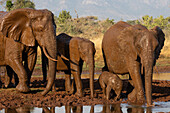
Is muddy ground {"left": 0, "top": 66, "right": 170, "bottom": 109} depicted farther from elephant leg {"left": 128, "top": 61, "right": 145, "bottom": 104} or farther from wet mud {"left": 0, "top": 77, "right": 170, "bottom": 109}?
elephant leg {"left": 128, "top": 61, "right": 145, "bottom": 104}

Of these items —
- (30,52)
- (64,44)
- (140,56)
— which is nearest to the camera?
(140,56)

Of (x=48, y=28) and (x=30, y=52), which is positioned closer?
(x=48, y=28)

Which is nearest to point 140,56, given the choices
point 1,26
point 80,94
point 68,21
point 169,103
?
point 169,103

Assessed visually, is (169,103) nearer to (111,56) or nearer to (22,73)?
(111,56)

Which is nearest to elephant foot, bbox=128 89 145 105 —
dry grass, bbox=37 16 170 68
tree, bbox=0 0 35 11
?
dry grass, bbox=37 16 170 68

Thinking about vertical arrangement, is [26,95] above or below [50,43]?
below

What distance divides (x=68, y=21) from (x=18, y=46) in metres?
36.0

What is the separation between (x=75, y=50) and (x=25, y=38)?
173 centimetres

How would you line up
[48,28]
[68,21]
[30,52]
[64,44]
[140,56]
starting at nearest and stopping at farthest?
[140,56], [48,28], [30,52], [64,44], [68,21]

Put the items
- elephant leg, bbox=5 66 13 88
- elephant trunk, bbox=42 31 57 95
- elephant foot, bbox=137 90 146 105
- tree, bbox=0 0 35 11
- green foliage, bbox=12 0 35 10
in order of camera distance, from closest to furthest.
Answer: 1. elephant foot, bbox=137 90 146 105
2. elephant trunk, bbox=42 31 57 95
3. elephant leg, bbox=5 66 13 88
4. tree, bbox=0 0 35 11
5. green foliage, bbox=12 0 35 10

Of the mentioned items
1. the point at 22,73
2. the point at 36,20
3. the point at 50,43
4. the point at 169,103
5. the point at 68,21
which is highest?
the point at 68,21

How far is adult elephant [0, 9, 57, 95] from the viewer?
12.1 m

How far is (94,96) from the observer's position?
12.5 m

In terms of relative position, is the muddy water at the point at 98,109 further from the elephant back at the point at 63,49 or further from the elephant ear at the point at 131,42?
the elephant back at the point at 63,49
